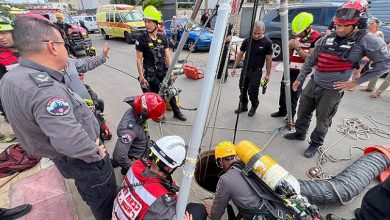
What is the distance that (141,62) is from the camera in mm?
3871

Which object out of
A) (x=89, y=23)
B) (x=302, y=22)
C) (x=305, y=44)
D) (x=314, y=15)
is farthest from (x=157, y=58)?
(x=89, y=23)

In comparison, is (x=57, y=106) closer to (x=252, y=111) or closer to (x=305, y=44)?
(x=305, y=44)

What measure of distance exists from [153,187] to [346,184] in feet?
7.25

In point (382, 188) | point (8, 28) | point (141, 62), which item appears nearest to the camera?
point (382, 188)

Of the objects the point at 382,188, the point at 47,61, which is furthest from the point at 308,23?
the point at 47,61

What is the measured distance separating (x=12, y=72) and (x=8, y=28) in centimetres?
265

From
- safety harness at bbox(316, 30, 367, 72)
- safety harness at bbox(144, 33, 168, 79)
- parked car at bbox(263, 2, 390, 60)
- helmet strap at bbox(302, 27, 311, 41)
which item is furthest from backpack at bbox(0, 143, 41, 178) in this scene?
parked car at bbox(263, 2, 390, 60)

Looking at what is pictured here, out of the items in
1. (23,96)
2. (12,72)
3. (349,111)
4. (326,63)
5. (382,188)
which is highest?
(12,72)

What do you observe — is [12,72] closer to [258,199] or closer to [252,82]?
[258,199]

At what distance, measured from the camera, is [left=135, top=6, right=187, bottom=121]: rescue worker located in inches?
146

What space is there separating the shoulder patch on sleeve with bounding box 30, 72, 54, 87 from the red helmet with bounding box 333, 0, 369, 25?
2.93 metres

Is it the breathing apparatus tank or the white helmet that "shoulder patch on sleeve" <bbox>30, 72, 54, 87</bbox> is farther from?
the breathing apparatus tank

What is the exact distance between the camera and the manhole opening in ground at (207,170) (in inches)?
128

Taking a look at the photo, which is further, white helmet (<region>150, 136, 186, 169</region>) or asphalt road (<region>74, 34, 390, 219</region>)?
asphalt road (<region>74, 34, 390, 219</region>)
